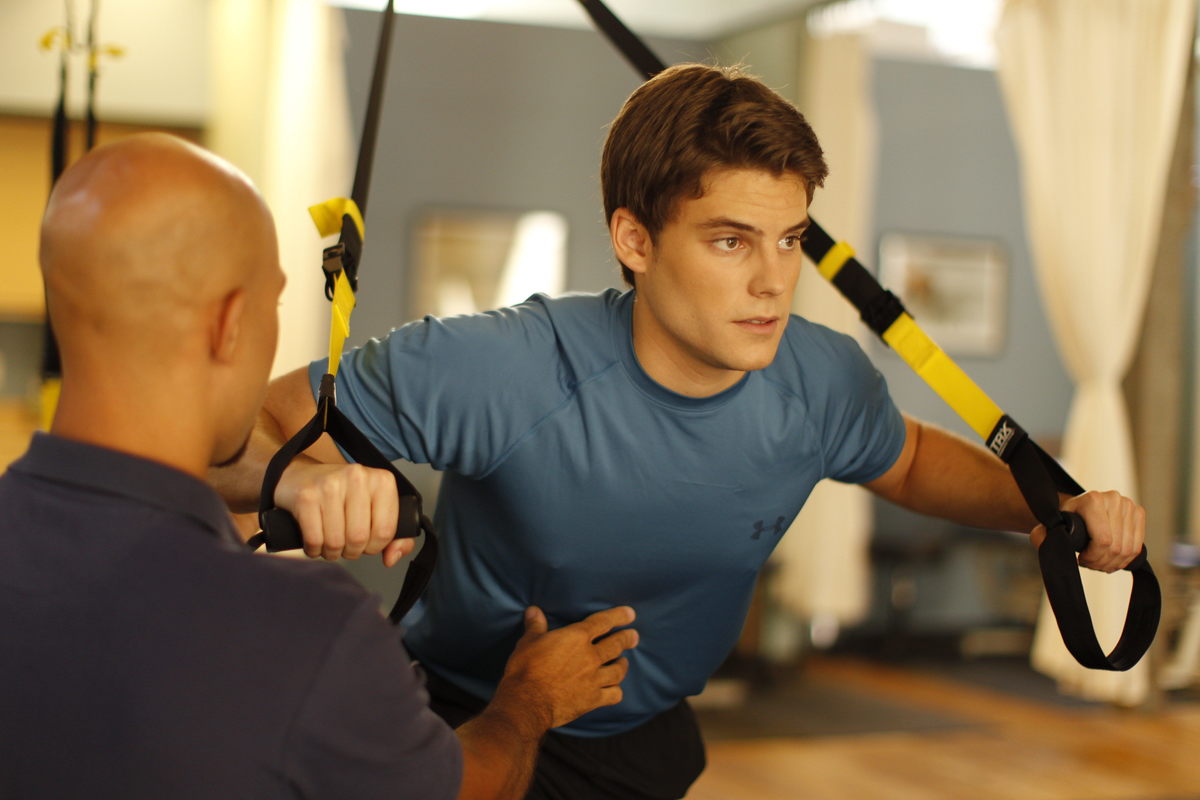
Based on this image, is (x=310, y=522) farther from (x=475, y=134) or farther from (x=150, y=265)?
(x=475, y=134)

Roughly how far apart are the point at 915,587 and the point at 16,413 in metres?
4.56

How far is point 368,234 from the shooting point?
5.66 m

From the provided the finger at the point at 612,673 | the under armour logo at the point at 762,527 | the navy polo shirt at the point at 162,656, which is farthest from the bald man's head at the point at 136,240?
the under armour logo at the point at 762,527

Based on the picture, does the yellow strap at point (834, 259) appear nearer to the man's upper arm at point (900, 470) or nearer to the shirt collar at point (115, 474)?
the man's upper arm at point (900, 470)

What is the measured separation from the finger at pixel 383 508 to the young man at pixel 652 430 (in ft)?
0.98

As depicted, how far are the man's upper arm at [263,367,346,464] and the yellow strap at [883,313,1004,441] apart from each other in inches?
29.9

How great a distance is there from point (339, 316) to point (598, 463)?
1.38ft

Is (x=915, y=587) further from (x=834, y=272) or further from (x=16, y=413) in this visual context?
(x=834, y=272)

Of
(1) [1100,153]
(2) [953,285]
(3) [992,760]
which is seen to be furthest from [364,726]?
(2) [953,285]

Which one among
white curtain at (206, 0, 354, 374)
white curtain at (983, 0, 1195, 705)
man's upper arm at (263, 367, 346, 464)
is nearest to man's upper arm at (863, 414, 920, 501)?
man's upper arm at (263, 367, 346, 464)

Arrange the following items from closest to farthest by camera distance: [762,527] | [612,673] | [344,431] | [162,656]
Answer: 1. [162,656]
2. [344,431]
3. [612,673]
4. [762,527]

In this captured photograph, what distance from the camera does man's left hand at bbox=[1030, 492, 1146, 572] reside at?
5.01 ft

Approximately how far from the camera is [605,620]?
5.25 ft

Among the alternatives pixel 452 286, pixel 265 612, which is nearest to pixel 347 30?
pixel 452 286
